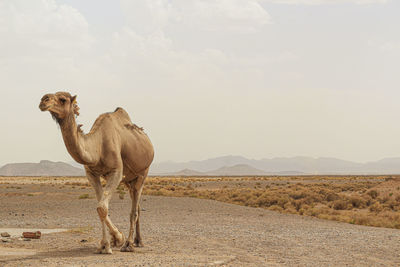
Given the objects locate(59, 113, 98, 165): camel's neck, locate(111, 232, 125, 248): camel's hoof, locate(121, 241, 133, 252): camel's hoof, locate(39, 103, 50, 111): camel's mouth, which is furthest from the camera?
locate(121, 241, 133, 252): camel's hoof

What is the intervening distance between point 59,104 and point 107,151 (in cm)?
181

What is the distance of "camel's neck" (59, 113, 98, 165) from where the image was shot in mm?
9633

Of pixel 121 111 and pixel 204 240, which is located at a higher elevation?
pixel 121 111

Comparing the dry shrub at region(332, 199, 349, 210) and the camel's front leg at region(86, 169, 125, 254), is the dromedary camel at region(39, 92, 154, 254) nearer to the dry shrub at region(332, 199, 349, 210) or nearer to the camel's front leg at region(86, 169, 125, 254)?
the camel's front leg at region(86, 169, 125, 254)

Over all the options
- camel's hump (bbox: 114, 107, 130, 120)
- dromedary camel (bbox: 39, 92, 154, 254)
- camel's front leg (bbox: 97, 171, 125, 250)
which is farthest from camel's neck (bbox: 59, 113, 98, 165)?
camel's hump (bbox: 114, 107, 130, 120)

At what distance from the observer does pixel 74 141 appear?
31.8 feet

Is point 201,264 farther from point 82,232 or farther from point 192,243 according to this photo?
point 82,232

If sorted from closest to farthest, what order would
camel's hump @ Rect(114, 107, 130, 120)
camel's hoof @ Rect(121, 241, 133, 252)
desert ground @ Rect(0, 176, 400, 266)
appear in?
desert ground @ Rect(0, 176, 400, 266), camel's hoof @ Rect(121, 241, 133, 252), camel's hump @ Rect(114, 107, 130, 120)

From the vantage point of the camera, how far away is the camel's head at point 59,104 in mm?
9336

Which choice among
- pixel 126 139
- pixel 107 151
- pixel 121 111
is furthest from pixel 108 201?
pixel 121 111

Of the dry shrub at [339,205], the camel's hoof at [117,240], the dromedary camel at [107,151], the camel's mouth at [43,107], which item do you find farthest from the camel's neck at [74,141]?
the dry shrub at [339,205]

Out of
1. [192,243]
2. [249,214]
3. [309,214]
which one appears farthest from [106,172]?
[309,214]

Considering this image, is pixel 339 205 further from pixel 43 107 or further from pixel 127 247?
pixel 43 107

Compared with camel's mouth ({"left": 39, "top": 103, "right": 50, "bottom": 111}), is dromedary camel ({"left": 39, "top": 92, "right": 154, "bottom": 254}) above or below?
below
